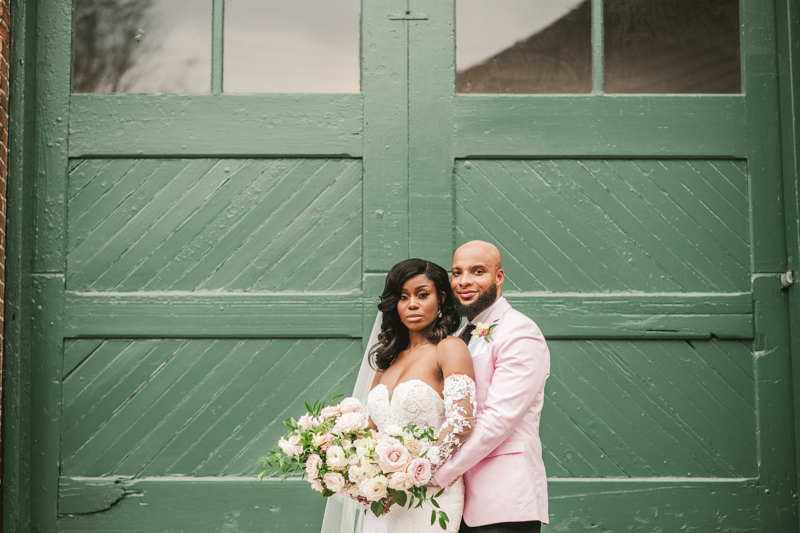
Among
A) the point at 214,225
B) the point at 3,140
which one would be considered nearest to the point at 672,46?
the point at 214,225

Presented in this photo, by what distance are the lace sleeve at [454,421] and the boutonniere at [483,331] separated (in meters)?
0.28

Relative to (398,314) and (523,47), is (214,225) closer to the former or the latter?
(398,314)

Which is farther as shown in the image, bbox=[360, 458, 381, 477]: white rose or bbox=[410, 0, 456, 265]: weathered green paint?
bbox=[410, 0, 456, 265]: weathered green paint

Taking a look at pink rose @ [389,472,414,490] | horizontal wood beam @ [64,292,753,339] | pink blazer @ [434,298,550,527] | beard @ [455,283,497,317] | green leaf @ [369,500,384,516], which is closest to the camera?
pink rose @ [389,472,414,490]

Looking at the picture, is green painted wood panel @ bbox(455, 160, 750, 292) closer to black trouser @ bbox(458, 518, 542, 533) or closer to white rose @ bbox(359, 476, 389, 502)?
black trouser @ bbox(458, 518, 542, 533)

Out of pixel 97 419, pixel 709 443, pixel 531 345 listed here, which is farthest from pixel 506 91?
pixel 97 419

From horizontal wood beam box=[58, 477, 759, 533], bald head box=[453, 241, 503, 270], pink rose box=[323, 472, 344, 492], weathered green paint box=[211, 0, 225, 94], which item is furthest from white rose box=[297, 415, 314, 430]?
weathered green paint box=[211, 0, 225, 94]

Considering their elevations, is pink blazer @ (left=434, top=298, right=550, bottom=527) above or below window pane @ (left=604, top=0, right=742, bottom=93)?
below

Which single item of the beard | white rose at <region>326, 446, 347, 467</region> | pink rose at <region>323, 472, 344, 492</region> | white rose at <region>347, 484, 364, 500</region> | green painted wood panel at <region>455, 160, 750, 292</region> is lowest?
white rose at <region>347, 484, 364, 500</region>

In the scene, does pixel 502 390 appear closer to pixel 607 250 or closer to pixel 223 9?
pixel 607 250

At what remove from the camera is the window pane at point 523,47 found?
14.9 ft

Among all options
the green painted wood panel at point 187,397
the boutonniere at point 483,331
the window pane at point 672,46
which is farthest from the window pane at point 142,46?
the window pane at point 672,46

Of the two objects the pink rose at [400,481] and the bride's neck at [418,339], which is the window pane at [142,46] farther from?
the pink rose at [400,481]

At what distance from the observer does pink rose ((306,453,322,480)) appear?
277 centimetres
